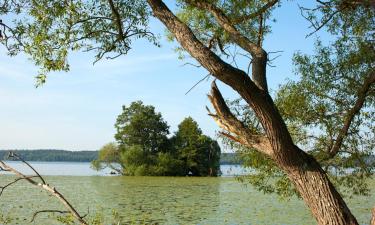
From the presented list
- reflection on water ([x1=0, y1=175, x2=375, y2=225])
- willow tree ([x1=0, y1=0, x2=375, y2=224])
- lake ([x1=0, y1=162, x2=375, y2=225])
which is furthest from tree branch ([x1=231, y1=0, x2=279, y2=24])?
reflection on water ([x1=0, y1=175, x2=375, y2=225])

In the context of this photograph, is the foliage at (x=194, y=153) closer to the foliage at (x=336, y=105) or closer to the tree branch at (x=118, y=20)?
the foliage at (x=336, y=105)

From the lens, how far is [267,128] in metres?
3.58

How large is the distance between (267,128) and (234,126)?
32cm

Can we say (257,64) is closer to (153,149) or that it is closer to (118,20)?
(118,20)

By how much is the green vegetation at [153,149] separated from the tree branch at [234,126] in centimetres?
4357

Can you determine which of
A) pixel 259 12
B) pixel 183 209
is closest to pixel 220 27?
pixel 259 12

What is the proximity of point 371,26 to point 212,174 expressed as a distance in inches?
1755

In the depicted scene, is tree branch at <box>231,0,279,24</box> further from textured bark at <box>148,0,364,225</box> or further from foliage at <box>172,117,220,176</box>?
foliage at <box>172,117,220,176</box>

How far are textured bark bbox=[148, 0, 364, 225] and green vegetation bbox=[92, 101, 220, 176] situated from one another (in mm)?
43698

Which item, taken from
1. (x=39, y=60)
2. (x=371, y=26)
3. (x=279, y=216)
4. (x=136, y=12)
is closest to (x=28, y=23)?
(x=39, y=60)

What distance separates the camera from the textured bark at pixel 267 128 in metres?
3.47

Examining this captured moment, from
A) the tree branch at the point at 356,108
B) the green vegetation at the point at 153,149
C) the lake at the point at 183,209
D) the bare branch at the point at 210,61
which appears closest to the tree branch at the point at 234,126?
the bare branch at the point at 210,61

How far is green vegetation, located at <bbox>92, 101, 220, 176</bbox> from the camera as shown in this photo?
49250 millimetres

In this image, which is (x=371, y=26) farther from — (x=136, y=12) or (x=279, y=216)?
→ (x=279, y=216)
